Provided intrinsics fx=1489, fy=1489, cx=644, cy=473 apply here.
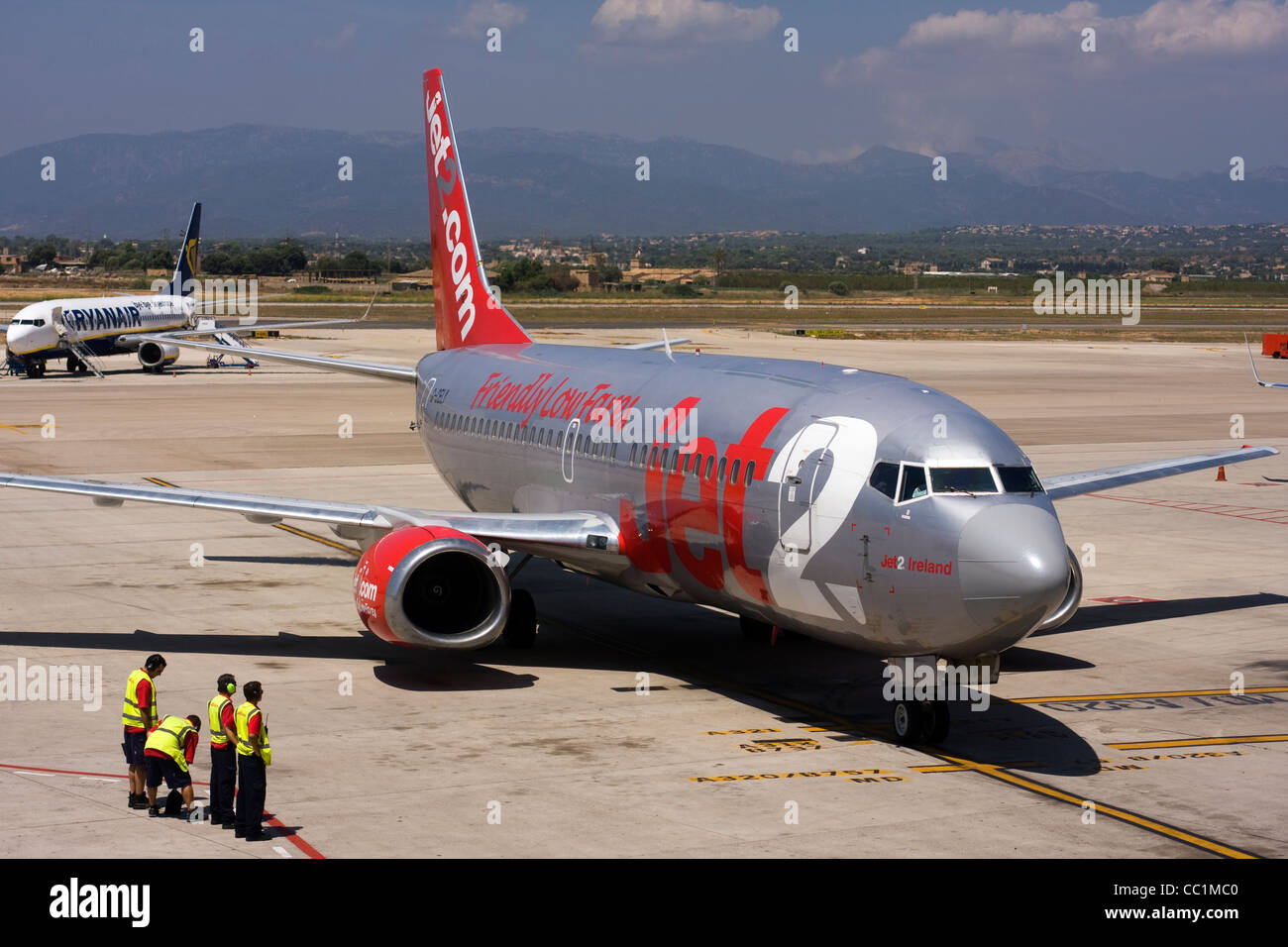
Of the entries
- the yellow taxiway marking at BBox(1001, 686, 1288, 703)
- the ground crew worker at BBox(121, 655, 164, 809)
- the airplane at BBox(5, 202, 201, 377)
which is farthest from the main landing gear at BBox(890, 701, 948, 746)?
the airplane at BBox(5, 202, 201, 377)

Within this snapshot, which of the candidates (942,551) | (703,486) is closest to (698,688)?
(703,486)

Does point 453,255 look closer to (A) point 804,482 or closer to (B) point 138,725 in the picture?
(A) point 804,482

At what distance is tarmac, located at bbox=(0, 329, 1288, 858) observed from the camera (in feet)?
50.1

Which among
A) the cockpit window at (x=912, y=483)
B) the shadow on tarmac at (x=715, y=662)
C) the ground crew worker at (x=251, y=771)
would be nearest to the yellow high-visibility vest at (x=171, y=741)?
the ground crew worker at (x=251, y=771)

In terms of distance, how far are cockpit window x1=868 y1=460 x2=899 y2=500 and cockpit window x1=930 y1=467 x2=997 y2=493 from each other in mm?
458

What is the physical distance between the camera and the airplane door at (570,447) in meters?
25.1

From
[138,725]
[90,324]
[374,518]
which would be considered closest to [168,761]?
[138,725]

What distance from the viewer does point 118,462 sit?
152ft

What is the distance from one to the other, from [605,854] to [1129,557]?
2165cm

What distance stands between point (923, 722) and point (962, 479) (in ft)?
10.5

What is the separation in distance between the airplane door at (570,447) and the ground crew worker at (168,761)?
1031 centimetres

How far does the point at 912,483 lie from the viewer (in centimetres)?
1762

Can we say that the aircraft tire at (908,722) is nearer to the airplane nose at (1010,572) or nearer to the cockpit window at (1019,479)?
the airplane nose at (1010,572)
